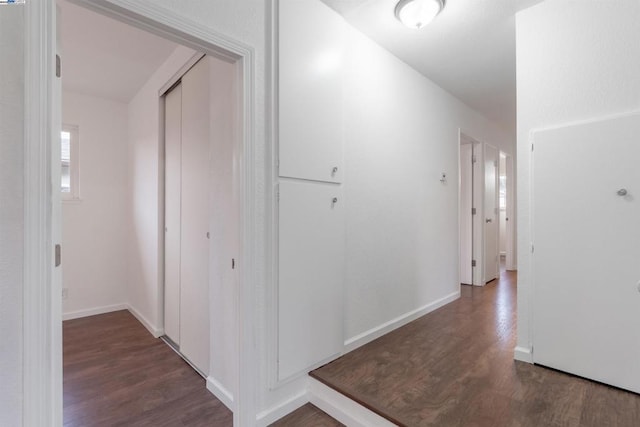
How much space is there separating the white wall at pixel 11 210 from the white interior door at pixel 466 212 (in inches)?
179

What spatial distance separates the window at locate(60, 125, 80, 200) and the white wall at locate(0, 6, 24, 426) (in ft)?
10.4

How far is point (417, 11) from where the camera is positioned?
1.96 metres

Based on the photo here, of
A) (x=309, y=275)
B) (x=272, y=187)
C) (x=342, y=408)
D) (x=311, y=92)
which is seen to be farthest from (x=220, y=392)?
(x=311, y=92)

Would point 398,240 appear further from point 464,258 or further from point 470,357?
point 464,258

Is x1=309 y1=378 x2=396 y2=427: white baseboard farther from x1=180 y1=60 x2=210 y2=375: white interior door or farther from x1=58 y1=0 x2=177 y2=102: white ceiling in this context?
x1=58 y1=0 x2=177 y2=102: white ceiling

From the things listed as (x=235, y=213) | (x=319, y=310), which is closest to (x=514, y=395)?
(x=319, y=310)

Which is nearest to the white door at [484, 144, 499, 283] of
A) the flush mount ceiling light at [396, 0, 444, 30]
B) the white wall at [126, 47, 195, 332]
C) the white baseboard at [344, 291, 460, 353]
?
the white baseboard at [344, 291, 460, 353]

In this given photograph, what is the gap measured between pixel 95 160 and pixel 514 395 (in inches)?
185

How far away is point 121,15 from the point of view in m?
1.25

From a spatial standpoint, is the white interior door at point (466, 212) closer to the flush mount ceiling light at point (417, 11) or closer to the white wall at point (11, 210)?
the flush mount ceiling light at point (417, 11)

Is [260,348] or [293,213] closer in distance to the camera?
[260,348]

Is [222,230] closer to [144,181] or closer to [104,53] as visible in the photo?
[144,181]

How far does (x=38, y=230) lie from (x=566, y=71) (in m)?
2.91

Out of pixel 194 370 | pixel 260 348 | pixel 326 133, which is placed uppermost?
pixel 326 133
